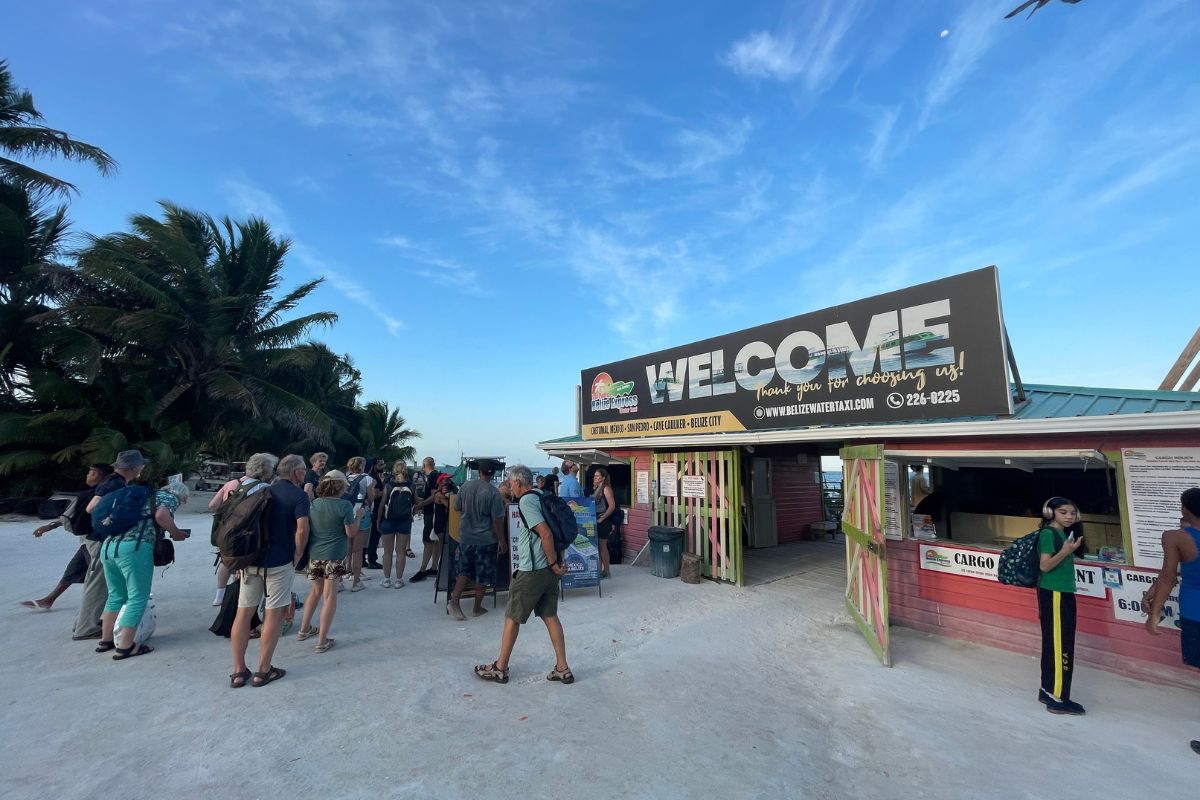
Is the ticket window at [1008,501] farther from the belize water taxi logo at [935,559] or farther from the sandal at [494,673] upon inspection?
the sandal at [494,673]

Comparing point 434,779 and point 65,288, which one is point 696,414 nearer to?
point 434,779

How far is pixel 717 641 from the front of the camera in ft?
18.8

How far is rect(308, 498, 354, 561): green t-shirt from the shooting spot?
205 inches

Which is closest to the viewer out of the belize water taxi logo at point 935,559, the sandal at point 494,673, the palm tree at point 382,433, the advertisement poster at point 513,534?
the sandal at point 494,673

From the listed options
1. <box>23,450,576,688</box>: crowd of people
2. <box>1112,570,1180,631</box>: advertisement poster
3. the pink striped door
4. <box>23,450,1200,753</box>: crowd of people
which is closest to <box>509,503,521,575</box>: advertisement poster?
<box>23,450,576,688</box>: crowd of people

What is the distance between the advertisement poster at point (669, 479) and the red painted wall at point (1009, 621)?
143 inches

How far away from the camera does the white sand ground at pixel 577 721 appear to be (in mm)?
3102

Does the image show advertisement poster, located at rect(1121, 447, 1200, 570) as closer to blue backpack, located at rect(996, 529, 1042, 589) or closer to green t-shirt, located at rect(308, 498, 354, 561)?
blue backpack, located at rect(996, 529, 1042, 589)

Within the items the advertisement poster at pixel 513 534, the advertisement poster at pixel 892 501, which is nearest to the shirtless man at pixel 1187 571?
the advertisement poster at pixel 892 501

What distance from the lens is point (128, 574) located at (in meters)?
4.64

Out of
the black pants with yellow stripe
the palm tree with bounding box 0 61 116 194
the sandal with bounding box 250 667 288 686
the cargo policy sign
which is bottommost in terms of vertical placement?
the sandal with bounding box 250 667 288 686

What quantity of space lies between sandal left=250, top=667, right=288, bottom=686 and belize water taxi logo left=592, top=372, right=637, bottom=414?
7.43 m

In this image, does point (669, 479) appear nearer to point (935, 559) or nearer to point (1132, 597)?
point (935, 559)

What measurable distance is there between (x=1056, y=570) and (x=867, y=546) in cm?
168
